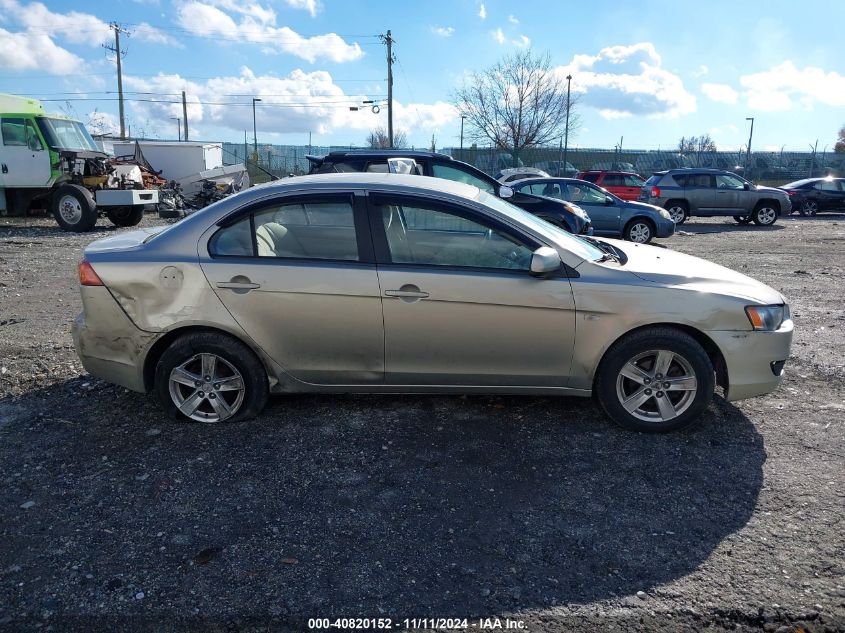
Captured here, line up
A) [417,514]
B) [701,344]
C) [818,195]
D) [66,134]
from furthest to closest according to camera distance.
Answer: [818,195] → [66,134] → [701,344] → [417,514]

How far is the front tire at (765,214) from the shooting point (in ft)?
63.3

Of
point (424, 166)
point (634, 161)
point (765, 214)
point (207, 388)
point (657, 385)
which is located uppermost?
point (634, 161)

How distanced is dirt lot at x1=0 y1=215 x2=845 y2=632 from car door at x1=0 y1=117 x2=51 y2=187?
1302cm

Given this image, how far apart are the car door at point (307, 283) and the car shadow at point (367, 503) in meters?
0.50

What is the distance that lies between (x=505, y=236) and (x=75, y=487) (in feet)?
9.50

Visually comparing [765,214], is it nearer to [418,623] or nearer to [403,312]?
[403,312]

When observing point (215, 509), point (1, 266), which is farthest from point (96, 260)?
point (1, 266)

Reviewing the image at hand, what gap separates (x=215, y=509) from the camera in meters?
3.32

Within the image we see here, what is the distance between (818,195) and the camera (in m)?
22.6

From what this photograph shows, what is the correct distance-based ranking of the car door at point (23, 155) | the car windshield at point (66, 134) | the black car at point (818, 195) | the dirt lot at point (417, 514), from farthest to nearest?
the black car at point (818, 195)
the car windshield at point (66, 134)
the car door at point (23, 155)
the dirt lot at point (417, 514)

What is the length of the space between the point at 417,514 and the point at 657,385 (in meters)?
1.82

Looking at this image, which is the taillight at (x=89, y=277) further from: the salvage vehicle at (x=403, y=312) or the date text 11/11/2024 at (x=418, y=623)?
the date text 11/11/2024 at (x=418, y=623)

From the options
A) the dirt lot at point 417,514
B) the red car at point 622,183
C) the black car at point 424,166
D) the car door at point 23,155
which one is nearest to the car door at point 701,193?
the red car at point 622,183

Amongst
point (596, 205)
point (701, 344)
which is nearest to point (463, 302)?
point (701, 344)
